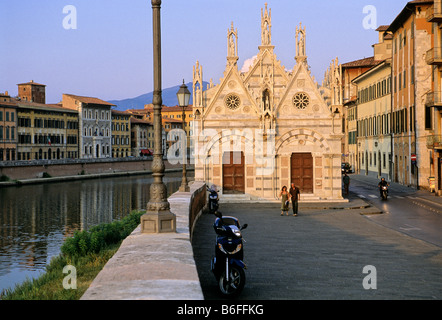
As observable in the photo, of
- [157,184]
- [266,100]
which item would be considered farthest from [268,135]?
[157,184]

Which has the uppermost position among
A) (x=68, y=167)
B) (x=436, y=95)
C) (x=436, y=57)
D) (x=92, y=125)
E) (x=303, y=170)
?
(x=92, y=125)

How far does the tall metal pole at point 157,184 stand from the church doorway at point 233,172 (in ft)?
74.3

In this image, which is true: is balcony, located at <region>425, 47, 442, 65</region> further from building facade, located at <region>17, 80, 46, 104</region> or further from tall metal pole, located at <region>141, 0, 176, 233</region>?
building facade, located at <region>17, 80, 46, 104</region>

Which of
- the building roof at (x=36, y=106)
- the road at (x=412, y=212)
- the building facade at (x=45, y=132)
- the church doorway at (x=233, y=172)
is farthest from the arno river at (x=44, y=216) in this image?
the building roof at (x=36, y=106)

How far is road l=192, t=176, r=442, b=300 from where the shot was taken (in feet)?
39.1

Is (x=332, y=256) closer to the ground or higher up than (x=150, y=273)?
closer to the ground

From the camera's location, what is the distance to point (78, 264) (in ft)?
60.5

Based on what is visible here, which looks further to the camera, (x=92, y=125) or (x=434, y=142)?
(x=92, y=125)

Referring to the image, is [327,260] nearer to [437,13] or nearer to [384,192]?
[384,192]

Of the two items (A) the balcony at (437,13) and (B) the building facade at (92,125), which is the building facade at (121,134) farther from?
(A) the balcony at (437,13)

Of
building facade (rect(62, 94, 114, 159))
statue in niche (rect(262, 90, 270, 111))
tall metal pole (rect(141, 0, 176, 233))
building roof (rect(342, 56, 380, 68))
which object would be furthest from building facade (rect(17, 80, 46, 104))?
tall metal pole (rect(141, 0, 176, 233))

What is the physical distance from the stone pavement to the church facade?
991 cm

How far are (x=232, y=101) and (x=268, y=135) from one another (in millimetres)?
3055
